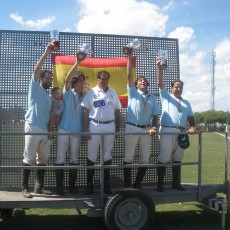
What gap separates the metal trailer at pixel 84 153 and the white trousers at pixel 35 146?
254 millimetres

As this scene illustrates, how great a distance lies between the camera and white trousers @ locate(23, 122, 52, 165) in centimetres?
565

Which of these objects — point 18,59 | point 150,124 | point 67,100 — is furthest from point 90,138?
point 18,59

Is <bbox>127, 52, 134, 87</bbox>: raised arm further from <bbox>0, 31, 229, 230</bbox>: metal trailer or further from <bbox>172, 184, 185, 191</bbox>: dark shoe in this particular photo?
<bbox>172, 184, 185, 191</bbox>: dark shoe

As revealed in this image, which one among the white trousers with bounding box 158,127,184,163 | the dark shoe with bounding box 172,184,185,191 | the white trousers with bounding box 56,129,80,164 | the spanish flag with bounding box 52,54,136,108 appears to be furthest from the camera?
the spanish flag with bounding box 52,54,136,108

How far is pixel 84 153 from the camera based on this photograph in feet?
22.3

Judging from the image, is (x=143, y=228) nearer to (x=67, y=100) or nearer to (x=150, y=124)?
(x=150, y=124)

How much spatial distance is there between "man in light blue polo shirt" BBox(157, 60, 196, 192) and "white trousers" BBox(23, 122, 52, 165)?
181cm

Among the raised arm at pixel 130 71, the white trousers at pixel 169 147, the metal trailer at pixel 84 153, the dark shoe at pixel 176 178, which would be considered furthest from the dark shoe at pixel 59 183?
the dark shoe at pixel 176 178

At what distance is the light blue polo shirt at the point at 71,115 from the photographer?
5840mm

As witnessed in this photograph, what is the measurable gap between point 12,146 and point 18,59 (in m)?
1.50

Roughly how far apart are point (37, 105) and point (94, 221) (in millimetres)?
2257

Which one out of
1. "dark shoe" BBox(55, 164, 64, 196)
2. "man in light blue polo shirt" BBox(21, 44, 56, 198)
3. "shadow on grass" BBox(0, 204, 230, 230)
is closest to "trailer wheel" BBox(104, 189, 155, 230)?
"shadow on grass" BBox(0, 204, 230, 230)

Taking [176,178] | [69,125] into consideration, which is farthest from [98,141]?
[176,178]

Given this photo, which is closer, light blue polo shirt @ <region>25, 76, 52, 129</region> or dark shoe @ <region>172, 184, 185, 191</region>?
light blue polo shirt @ <region>25, 76, 52, 129</region>
